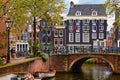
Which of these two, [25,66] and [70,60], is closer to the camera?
[25,66]

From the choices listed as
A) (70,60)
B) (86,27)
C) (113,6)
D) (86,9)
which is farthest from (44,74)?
(86,9)

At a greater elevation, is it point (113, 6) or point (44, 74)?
point (113, 6)

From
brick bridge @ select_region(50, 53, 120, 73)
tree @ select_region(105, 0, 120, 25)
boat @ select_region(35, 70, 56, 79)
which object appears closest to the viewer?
tree @ select_region(105, 0, 120, 25)

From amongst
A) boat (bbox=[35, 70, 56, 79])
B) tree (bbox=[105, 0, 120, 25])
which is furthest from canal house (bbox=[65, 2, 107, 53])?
tree (bbox=[105, 0, 120, 25])

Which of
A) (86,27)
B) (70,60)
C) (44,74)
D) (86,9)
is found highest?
(86,9)

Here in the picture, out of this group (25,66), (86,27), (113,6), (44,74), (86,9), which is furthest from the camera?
(86,9)

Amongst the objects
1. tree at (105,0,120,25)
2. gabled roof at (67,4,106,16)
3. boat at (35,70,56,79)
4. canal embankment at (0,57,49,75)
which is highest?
gabled roof at (67,4,106,16)

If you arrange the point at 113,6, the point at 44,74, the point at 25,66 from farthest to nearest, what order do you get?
the point at 44,74, the point at 25,66, the point at 113,6

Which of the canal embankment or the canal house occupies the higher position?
the canal house

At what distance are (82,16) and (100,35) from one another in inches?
204

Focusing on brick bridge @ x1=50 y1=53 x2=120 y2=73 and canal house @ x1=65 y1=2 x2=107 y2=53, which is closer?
brick bridge @ x1=50 y1=53 x2=120 y2=73

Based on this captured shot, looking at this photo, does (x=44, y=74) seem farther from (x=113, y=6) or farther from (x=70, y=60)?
(x=113, y=6)

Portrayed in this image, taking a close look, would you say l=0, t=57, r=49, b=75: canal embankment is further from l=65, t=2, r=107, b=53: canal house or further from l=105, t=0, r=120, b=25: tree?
l=65, t=2, r=107, b=53: canal house

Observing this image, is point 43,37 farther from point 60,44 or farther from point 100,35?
point 100,35
